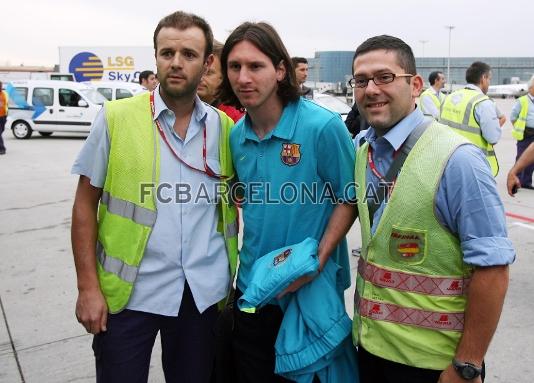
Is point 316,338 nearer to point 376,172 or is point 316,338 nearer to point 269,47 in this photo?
A: point 376,172

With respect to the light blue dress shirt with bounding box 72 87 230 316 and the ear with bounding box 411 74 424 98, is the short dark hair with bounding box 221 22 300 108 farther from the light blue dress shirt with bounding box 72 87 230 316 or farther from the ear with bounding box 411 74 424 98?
the ear with bounding box 411 74 424 98

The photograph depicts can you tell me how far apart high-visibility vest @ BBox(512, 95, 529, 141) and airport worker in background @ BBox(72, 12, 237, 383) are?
24.6ft

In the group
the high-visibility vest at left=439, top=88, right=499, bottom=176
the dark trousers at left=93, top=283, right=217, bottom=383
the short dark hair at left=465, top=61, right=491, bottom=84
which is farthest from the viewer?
the short dark hair at left=465, top=61, right=491, bottom=84

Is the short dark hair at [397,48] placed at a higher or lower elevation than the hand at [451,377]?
higher

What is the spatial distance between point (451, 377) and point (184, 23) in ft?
5.33

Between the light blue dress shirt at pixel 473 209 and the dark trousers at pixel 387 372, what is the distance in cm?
45

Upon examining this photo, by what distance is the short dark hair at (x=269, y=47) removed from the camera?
2.02 meters

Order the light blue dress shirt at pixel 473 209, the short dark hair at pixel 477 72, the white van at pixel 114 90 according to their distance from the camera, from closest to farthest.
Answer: the light blue dress shirt at pixel 473 209
the short dark hair at pixel 477 72
the white van at pixel 114 90

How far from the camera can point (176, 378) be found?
7.27 ft

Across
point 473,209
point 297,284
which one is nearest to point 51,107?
point 297,284

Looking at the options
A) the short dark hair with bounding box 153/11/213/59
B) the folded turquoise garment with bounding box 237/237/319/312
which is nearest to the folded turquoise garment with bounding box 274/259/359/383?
the folded turquoise garment with bounding box 237/237/319/312

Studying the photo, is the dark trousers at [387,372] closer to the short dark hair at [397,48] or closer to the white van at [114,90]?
the short dark hair at [397,48]

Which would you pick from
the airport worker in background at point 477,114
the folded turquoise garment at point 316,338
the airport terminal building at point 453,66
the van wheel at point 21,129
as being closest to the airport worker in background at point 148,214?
the folded turquoise garment at point 316,338

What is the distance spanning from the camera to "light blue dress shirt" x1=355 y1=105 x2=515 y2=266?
151cm
